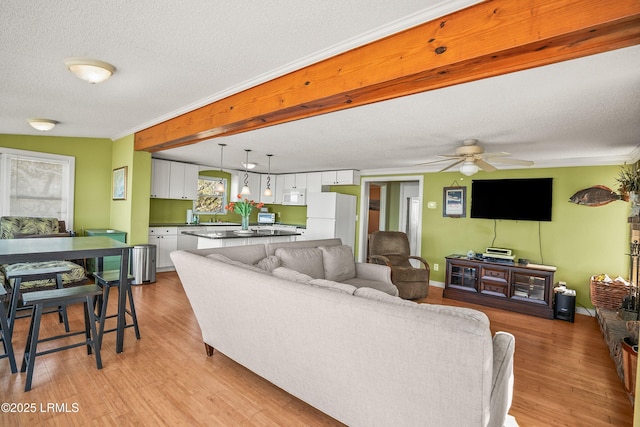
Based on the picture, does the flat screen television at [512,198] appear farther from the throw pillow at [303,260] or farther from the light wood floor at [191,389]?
the throw pillow at [303,260]

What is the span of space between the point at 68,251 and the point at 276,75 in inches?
77.6

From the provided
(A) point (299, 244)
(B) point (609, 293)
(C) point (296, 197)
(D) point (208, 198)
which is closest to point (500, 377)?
(A) point (299, 244)

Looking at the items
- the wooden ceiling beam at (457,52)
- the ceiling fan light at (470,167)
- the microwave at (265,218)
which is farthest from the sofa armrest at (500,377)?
the microwave at (265,218)

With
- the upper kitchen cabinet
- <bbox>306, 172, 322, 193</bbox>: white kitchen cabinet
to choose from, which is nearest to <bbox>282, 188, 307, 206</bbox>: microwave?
<bbox>306, 172, 322, 193</bbox>: white kitchen cabinet

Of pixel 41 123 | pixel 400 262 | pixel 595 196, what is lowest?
pixel 400 262

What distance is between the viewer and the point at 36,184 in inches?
185

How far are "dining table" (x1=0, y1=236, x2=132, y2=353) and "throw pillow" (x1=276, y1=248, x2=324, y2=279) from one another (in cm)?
139

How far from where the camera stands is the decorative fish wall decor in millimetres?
4195

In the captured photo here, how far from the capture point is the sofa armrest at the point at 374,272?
378cm

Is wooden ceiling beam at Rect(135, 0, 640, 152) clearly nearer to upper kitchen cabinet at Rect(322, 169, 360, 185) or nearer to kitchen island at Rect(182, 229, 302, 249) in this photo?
kitchen island at Rect(182, 229, 302, 249)

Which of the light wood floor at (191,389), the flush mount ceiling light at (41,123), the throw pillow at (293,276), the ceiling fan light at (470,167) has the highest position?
the flush mount ceiling light at (41,123)

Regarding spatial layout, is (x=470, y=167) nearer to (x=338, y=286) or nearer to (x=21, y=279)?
(x=338, y=286)

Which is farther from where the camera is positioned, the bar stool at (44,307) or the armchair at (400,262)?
the armchair at (400,262)

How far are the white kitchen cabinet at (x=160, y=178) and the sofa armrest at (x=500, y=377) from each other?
5.85m
